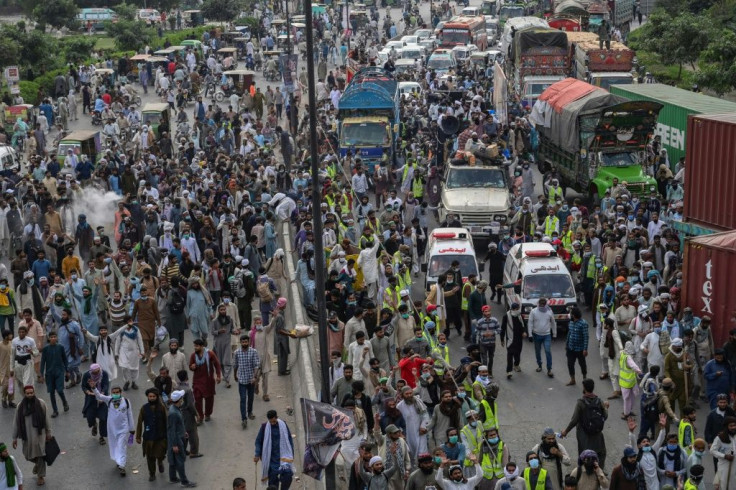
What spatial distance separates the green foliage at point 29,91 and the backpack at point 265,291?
2970cm

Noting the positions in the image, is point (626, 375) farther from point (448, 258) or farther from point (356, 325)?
point (448, 258)

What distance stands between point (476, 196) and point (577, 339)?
8.49m

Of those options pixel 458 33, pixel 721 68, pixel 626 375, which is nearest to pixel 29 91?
pixel 458 33

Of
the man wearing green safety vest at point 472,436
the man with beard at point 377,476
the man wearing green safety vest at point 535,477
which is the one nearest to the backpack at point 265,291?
the man wearing green safety vest at point 472,436

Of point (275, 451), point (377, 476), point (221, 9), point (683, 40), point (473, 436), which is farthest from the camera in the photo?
point (221, 9)

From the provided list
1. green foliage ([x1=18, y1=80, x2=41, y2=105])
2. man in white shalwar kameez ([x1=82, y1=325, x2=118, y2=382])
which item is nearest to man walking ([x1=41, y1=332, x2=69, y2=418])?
man in white shalwar kameez ([x1=82, y1=325, x2=118, y2=382])

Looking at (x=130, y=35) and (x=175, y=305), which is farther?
(x=130, y=35)

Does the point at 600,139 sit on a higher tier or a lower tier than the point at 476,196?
higher

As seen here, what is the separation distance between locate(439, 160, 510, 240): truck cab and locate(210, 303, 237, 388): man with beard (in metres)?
7.97

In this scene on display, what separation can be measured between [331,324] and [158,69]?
35.6 meters

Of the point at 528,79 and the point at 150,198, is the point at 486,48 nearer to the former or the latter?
the point at 528,79

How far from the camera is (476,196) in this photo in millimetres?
25578

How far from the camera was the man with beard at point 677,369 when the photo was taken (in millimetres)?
16141

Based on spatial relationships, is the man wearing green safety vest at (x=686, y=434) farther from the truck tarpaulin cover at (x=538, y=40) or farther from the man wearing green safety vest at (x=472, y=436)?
the truck tarpaulin cover at (x=538, y=40)
